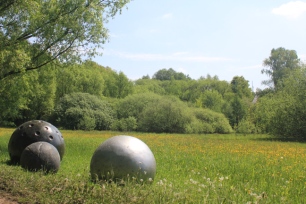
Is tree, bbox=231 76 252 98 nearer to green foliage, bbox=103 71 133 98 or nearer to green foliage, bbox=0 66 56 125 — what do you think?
green foliage, bbox=103 71 133 98

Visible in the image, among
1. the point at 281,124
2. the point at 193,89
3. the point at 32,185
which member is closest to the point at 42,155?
the point at 32,185

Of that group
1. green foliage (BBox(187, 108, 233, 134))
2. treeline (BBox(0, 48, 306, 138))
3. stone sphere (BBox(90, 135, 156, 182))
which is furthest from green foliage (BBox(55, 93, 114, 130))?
stone sphere (BBox(90, 135, 156, 182))

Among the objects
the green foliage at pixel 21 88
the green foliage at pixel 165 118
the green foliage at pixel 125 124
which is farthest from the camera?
the green foliage at pixel 125 124

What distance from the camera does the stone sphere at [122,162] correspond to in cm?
872

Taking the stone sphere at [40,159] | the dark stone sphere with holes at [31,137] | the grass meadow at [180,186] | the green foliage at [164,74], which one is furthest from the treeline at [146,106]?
the green foliage at [164,74]

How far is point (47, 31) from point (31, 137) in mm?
A: 5696

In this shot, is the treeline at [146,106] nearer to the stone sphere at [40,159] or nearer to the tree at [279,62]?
the tree at [279,62]

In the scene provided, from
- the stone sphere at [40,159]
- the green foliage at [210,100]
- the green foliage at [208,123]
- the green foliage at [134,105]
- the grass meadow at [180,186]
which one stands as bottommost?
the grass meadow at [180,186]

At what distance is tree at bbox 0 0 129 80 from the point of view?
1574 cm

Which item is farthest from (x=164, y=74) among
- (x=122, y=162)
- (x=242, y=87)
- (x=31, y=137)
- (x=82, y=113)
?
(x=122, y=162)

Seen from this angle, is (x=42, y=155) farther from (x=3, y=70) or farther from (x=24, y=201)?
(x=3, y=70)

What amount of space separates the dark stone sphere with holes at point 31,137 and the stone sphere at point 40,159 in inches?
69.2

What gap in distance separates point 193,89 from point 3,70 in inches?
3368

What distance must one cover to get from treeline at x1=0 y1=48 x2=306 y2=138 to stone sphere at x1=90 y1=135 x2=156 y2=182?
10.4m
